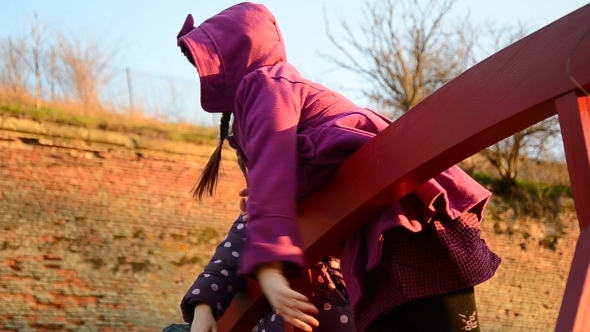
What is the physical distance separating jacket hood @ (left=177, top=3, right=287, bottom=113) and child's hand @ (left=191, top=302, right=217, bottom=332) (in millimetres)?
370

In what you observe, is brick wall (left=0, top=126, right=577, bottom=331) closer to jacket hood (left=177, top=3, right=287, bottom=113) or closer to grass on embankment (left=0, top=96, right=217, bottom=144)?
grass on embankment (left=0, top=96, right=217, bottom=144)

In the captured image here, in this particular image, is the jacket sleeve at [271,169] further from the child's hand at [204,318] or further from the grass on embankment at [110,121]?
the grass on embankment at [110,121]

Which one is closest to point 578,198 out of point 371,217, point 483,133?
point 483,133

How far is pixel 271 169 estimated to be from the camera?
35.4 inches

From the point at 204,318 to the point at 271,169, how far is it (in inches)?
18.4

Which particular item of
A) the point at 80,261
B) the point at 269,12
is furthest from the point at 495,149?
the point at 269,12

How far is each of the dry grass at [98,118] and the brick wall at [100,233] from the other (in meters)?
0.21

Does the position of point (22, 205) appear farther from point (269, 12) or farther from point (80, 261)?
point (269, 12)

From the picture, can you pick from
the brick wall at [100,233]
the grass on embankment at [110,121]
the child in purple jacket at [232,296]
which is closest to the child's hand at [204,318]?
the child in purple jacket at [232,296]

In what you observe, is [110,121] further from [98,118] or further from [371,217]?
[371,217]

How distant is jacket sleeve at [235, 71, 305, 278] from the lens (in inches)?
33.1

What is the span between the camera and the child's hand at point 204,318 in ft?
4.10

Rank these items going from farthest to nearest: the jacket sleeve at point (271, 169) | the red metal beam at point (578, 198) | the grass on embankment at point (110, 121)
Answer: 1. the grass on embankment at point (110, 121)
2. the jacket sleeve at point (271, 169)
3. the red metal beam at point (578, 198)

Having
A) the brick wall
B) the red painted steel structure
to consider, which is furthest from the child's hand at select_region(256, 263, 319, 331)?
the brick wall
